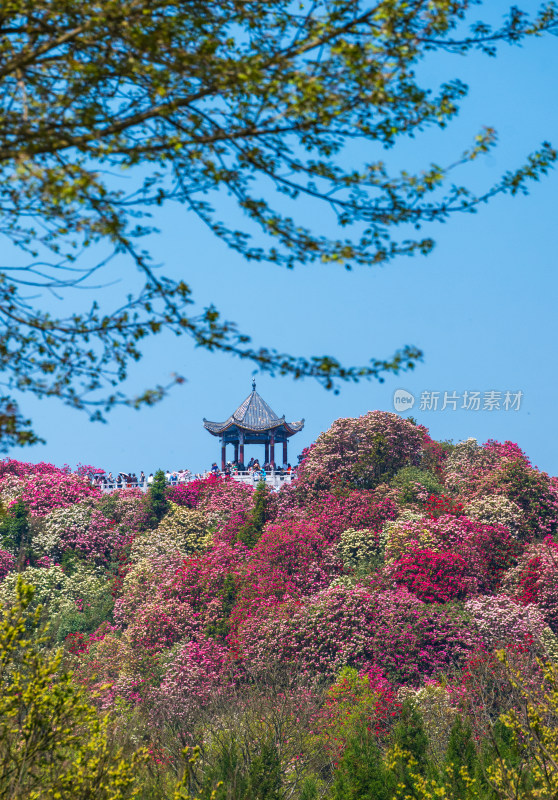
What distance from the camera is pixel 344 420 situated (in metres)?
42.0

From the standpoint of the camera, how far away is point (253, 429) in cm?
5266

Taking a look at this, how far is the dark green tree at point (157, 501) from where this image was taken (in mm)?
43969

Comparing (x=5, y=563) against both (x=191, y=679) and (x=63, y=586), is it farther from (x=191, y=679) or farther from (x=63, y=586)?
(x=191, y=679)

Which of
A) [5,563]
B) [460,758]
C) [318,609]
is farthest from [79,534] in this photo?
[460,758]

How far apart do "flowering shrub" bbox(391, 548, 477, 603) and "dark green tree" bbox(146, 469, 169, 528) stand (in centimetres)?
1616

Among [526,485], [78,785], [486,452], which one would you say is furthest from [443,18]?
[486,452]

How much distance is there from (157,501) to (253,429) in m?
10.1

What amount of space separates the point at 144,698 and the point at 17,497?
58.1 feet

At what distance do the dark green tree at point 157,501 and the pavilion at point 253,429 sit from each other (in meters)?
8.41

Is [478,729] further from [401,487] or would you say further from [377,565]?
[401,487]

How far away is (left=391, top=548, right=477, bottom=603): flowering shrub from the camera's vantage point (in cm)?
2998

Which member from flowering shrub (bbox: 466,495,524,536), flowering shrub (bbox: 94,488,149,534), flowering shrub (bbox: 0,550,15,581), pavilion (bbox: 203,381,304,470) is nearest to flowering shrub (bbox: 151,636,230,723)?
flowering shrub (bbox: 466,495,524,536)

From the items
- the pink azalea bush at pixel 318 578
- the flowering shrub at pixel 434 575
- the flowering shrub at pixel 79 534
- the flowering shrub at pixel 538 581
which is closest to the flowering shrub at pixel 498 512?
the pink azalea bush at pixel 318 578

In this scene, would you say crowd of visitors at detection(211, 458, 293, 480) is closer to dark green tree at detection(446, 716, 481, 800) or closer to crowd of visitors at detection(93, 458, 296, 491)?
crowd of visitors at detection(93, 458, 296, 491)
